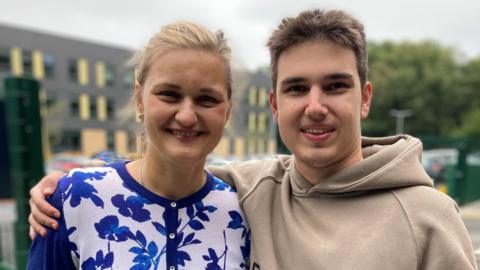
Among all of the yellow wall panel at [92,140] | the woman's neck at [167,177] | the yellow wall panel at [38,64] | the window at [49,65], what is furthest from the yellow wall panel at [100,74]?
the woman's neck at [167,177]

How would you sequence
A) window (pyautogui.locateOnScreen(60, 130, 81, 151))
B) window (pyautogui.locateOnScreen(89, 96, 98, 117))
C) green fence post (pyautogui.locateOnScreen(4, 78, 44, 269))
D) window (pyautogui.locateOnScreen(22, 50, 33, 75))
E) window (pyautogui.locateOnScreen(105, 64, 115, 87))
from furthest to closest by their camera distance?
1. window (pyautogui.locateOnScreen(105, 64, 115, 87))
2. window (pyautogui.locateOnScreen(89, 96, 98, 117))
3. window (pyautogui.locateOnScreen(60, 130, 81, 151))
4. window (pyautogui.locateOnScreen(22, 50, 33, 75))
5. green fence post (pyautogui.locateOnScreen(4, 78, 44, 269))

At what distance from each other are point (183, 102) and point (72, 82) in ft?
109

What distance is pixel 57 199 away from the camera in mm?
1627

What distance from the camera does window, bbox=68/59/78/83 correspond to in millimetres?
31812

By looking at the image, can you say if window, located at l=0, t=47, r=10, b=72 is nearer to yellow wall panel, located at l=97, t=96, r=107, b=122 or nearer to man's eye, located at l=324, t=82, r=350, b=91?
yellow wall panel, located at l=97, t=96, r=107, b=122

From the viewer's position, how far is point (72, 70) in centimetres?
3206

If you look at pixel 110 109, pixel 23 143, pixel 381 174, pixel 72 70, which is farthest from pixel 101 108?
pixel 381 174

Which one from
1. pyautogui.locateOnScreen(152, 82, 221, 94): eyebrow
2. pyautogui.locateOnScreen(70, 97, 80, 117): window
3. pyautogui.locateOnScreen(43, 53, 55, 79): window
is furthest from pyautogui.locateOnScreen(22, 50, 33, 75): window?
pyautogui.locateOnScreen(152, 82, 221, 94): eyebrow

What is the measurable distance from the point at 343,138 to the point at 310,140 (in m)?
0.13

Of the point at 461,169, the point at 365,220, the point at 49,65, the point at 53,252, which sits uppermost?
the point at 49,65

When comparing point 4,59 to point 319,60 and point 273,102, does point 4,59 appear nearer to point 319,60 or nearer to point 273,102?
point 273,102

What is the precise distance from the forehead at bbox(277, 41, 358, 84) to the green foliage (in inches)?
1457

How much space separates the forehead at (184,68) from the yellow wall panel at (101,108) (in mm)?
33855

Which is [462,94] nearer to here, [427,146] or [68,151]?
[427,146]
